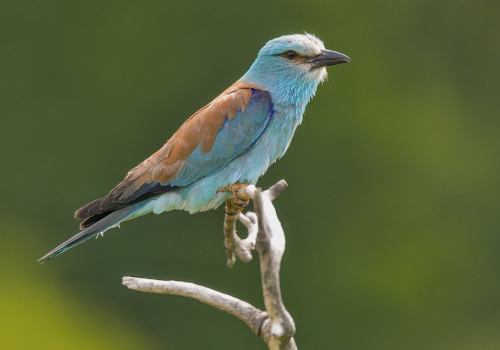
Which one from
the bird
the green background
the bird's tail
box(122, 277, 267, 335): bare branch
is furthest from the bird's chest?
the green background

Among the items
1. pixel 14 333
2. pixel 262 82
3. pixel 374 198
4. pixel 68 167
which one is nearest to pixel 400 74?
pixel 374 198

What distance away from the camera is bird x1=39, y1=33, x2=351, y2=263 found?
418 centimetres

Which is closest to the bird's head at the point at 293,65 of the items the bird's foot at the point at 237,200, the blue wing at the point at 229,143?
the blue wing at the point at 229,143

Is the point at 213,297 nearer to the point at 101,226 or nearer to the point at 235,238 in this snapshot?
the point at 235,238

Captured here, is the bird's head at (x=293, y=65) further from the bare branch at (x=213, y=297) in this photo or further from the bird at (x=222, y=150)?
the bare branch at (x=213, y=297)

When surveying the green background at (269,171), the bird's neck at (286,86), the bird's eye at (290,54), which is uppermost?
the bird's eye at (290,54)

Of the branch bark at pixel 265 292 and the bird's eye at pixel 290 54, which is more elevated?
the bird's eye at pixel 290 54

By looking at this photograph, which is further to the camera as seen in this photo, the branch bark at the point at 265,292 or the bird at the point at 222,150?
the bird at the point at 222,150

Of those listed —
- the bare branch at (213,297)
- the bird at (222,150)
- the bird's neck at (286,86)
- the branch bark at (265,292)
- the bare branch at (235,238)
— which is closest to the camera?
the branch bark at (265,292)

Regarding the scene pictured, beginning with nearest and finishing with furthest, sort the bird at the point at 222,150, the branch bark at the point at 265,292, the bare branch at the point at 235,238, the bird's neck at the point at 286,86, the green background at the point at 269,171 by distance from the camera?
the branch bark at the point at 265,292 → the bare branch at the point at 235,238 → the bird at the point at 222,150 → the bird's neck at the point at 286,86 → the green background at the point at 269,171

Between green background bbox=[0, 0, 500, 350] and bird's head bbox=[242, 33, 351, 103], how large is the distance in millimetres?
2620

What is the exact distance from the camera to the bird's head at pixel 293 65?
4.37m

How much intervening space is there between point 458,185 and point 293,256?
1517 mm

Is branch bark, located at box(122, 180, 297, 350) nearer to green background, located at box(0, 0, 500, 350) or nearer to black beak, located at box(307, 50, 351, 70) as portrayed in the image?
black beak, located at box(307, 50, 351, 70)
